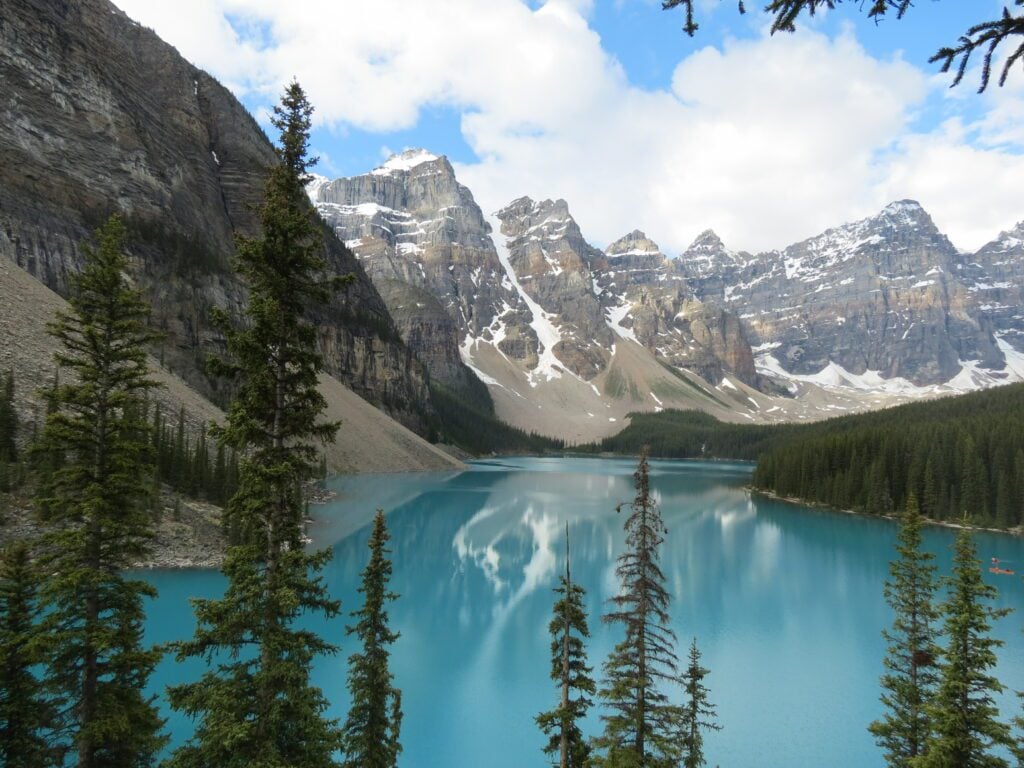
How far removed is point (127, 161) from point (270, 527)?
99026 millimetres

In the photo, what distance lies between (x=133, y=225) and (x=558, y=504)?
7127 centimetres

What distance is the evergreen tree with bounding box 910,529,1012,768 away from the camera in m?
11.0

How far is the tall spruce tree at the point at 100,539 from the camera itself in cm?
1023

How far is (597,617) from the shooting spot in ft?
103

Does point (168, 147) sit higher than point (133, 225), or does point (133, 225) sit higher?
point (168, 147)

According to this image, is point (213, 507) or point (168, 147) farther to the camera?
point (168, 147)

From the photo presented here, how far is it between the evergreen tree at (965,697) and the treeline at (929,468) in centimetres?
5559

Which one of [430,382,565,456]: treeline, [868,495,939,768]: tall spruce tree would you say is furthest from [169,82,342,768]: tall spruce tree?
[430,382,565,456]: treeline

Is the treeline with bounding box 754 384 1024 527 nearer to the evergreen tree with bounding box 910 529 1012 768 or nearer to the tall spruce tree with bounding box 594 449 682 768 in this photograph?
the evergreen tree with bounding box 910 529 1012 768

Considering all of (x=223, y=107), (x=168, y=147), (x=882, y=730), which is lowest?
(x=882, y=730)

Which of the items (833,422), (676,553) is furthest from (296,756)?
(833,422)

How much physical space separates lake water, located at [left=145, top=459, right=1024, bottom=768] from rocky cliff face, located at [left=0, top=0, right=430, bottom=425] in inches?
1365

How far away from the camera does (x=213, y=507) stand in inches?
1673

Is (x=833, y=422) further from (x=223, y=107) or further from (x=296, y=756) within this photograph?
(x=223, y=107)
